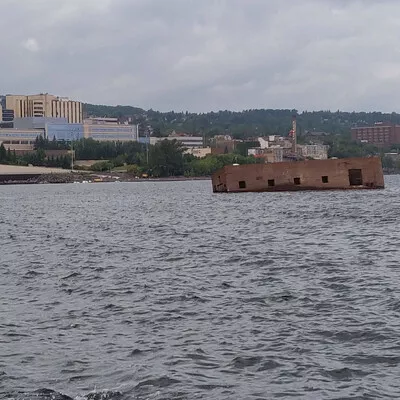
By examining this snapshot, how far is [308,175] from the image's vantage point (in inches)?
2840

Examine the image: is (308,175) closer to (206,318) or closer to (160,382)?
(206,318)

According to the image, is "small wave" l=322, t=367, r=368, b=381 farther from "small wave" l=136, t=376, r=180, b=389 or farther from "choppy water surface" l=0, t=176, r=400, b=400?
"small wave" l=136, t=376, r=180, b=389

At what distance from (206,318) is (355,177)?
55547mm

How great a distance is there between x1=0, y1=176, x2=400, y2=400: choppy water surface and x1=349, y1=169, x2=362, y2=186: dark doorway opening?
35304 millimetres

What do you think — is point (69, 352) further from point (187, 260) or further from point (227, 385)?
point (187, 260)

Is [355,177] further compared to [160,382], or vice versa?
[355,177]

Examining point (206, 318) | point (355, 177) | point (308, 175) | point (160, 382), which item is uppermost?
→ point (308, 175)

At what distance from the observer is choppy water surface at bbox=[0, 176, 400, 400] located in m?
13.5

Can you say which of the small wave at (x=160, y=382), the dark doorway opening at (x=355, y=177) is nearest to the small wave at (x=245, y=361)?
the small wave at (x=160, y=382)

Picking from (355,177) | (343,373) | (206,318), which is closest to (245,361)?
(343,373)

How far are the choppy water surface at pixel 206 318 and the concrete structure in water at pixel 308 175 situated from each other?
3430 centimetres

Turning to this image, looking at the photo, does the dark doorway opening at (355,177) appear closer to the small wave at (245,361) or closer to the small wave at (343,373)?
the small wave at (245,361)

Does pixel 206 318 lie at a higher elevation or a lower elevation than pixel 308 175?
lower

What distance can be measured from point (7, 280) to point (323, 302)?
31.6ft
